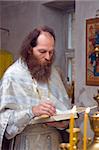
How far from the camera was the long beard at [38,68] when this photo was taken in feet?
2.93

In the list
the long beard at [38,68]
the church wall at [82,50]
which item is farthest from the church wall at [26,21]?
the long beard at [38,68]

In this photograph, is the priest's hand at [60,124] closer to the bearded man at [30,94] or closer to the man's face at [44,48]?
the bearded man at [30,94]

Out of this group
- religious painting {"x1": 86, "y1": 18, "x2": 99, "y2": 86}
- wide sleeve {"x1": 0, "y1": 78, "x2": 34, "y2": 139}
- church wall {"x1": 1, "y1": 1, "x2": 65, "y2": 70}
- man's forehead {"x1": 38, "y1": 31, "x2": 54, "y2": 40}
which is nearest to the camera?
wide sleeve {"x1": 0, "y1": 78, "x2": 34, "y2": 139}

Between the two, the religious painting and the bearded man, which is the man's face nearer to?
the bearded man

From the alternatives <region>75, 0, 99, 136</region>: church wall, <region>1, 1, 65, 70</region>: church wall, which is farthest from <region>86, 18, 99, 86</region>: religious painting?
<region>1, 1, 65, 70</region>: church wall

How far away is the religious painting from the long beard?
68cm

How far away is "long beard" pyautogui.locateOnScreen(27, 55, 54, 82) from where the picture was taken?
89cm

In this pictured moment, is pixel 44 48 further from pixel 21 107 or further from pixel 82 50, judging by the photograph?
pixel 82 50

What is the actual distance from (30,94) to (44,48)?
5.7 inches

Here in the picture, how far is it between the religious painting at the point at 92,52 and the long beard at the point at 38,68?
678mm

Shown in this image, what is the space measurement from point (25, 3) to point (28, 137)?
1.57 meters

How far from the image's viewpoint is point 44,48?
33.8 inches

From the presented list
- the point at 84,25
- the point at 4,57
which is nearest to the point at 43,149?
the point at 84,25

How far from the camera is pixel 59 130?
90 cm
